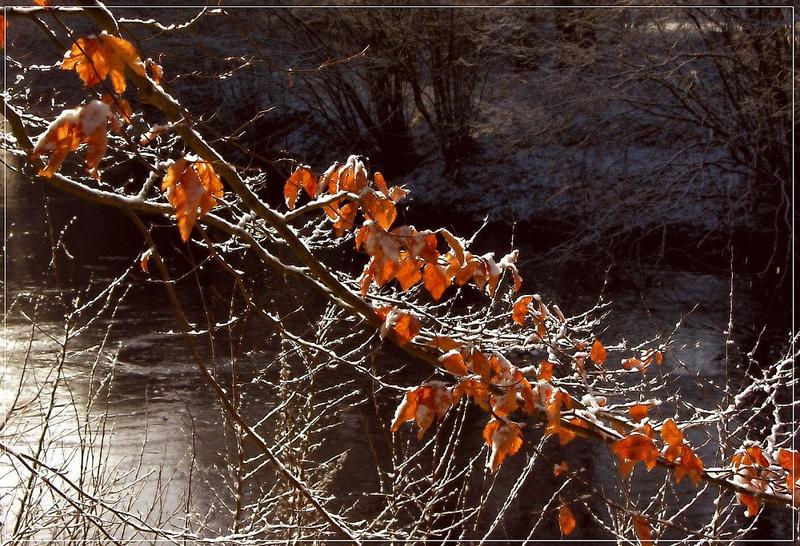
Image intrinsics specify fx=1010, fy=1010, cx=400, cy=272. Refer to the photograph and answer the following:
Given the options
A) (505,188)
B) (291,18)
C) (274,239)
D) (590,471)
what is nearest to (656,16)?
(505,188)

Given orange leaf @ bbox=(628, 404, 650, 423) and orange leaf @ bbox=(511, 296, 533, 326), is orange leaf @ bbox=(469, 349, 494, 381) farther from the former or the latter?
orange leaf @ bbox=(511, 296, 533, 326)

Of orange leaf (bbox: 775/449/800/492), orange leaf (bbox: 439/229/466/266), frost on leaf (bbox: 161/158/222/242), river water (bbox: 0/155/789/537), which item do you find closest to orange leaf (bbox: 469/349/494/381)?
orange leaf (bbox: 439/229/466/266)

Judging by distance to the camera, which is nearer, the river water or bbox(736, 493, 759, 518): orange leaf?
bbox(736, 493, 759, 518): orange leaf

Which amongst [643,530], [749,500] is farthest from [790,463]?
[643,530]

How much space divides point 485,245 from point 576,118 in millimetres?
2086

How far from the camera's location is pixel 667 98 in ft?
38.5

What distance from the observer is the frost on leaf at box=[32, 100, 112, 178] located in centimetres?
152

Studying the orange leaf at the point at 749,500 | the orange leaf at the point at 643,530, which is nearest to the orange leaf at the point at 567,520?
the orange leaf at the point at 643,530

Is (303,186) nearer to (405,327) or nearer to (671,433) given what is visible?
(405,327)

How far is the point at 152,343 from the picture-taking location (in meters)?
8.66

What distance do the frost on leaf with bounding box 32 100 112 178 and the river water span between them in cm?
370

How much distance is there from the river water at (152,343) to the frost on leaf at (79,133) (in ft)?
12.1

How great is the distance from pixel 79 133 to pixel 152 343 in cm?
737

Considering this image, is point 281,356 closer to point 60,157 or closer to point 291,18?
point 60,157
